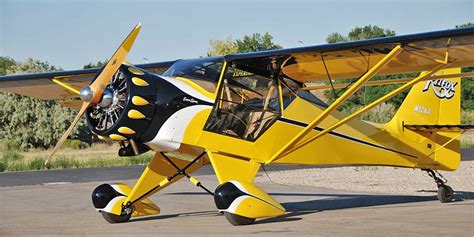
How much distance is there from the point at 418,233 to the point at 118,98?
4477 mm

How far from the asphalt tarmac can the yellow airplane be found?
551 mm

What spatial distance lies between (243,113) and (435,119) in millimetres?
5101

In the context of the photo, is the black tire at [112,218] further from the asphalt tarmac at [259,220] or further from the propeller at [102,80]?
the propeller at [102,80]

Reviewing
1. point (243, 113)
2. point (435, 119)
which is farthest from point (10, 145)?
point (243, 113)

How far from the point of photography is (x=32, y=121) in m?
44.5

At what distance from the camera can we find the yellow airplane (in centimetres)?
998

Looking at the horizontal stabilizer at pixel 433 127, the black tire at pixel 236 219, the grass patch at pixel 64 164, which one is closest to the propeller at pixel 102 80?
the black tire at pixel 236 219

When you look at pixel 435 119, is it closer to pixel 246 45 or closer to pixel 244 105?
pixel 244 105

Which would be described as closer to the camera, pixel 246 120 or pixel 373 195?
pixel 246 120

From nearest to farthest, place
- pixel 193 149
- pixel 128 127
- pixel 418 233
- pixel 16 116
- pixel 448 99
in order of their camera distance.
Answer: pixel 418 233 < pixel 128 127 < pixel 193 149 < pixel 448 99 < pixel 16 116

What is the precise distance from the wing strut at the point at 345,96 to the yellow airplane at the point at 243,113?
0.02 metres

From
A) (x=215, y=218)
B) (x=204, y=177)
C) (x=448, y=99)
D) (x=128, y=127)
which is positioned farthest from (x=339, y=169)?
(x=128, y=127)

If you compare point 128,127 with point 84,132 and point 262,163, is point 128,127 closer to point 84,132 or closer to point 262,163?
point 262,163

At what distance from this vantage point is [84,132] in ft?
152
